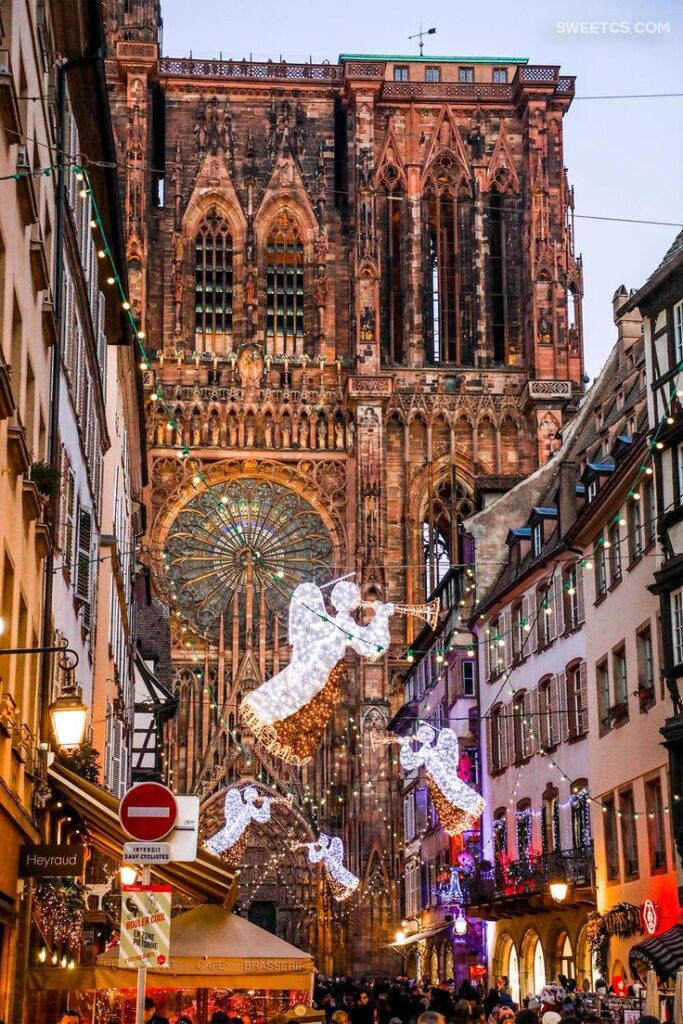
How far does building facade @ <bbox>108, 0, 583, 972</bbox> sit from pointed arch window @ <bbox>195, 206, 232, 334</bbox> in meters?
0.09

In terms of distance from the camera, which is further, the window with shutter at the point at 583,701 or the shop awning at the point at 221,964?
the window with shutter at the point at 583,701

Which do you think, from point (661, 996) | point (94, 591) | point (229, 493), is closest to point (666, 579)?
point (661, 996)

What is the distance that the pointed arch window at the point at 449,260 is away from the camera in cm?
6412

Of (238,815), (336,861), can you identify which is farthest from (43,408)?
(238,815)

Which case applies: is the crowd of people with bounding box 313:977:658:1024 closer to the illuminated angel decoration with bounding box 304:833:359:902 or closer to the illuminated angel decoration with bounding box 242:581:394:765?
the illuminated angel decoration with bounding box 304:833:359:902

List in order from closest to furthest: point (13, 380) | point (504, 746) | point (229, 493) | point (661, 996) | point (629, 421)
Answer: point (13, 380) → point (661, 996) → point (629, 421) → point (504, 746) → point (229, 493)

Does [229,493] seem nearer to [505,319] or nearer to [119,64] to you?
[505,319]

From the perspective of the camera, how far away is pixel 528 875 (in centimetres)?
3159

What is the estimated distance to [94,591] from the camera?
2691 centimetres

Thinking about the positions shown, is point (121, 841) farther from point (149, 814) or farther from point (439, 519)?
point (439, 519)

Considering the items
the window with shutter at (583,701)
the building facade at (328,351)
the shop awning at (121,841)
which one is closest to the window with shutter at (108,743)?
the window with shutter at (583,701)

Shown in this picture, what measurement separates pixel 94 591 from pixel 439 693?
72.1 feet

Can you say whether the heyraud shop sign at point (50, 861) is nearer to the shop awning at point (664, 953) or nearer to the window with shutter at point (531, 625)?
the shop awning at point (664, 953)

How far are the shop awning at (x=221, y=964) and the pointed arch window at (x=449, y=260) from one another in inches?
1932
